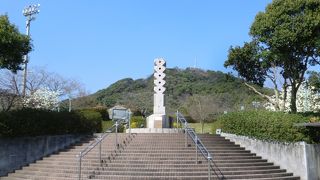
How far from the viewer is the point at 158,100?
2139 cm

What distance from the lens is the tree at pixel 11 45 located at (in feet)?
55.2

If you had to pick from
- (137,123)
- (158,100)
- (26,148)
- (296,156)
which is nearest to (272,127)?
(296,156)

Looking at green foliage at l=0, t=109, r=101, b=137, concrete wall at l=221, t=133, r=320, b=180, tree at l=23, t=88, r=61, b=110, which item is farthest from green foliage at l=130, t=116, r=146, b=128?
concrete wall at l=221, t=133, r=320, b=180

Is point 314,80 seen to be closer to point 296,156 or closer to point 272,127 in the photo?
point 272,127

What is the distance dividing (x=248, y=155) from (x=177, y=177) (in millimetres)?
5099

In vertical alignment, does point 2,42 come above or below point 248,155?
above

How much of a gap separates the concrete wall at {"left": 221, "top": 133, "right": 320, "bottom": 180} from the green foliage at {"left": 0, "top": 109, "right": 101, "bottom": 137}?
9.21 meters

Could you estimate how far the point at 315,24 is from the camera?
660 inches

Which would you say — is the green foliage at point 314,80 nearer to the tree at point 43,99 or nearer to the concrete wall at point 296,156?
the concrete wall at point 296,156

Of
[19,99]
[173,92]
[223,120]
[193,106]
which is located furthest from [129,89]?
[223,120]

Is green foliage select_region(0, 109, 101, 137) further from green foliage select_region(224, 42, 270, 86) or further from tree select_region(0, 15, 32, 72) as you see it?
green foliage select_region(224, 42, 270, 86)

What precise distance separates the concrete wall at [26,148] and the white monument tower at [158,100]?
13.8 feet

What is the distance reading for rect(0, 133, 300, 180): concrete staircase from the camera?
1441 cm

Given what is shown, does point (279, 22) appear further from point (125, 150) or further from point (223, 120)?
point (125, 150)
